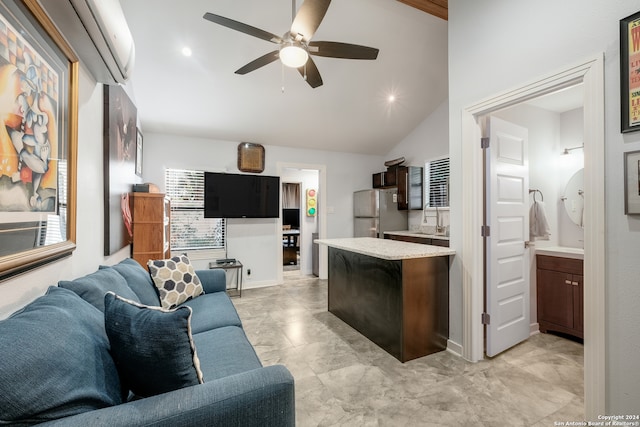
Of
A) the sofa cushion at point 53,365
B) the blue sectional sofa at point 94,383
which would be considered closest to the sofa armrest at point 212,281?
the blue sectional sofa at point 94,383

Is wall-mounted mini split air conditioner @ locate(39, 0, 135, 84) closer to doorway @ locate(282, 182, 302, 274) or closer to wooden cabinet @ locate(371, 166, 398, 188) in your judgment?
wooden cabinet @ locate(371, 166, 398, 188)

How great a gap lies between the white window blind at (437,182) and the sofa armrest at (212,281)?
12.1 feet

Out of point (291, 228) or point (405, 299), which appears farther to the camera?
point (291, 228)

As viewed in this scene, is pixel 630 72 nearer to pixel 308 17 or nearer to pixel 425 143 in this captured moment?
pixel 308 17

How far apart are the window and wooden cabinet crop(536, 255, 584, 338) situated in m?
4.36

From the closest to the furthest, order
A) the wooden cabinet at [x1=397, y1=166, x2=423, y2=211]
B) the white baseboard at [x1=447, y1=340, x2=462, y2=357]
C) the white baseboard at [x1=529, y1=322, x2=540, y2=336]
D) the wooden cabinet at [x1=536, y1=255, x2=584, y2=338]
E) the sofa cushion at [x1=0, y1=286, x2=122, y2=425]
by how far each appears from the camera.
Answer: the sofa cushion at [x1=0, y1=286, x2=122, y2=425] < the white baseboard at [x1=447, y1=340, x2=462, y2=357] < the wooden cabinet at [x1=536, y1=255, x2=584, y2=338] < the white baseboard at [x1=529, y1=322, x2=540, y2=336] < the wooden cabinet at [x1=397, y1=166, x2=423, y2=211]

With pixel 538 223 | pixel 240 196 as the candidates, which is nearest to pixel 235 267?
pixel 240 196

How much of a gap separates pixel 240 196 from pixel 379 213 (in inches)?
96.1

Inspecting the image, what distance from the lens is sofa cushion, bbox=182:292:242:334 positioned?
194 cm

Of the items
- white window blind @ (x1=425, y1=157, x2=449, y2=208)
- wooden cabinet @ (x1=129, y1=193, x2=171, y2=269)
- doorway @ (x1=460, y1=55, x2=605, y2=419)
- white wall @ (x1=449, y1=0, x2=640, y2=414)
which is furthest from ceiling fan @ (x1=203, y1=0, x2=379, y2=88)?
white window blind @ (x1=425, y1=157, x2=449, y2=208)

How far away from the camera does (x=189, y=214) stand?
448cm

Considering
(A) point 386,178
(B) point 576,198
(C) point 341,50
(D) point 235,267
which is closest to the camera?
(C) point 341,50

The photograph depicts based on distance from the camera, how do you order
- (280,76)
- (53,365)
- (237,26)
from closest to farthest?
1. (53,365)
2. (237,26)
3. (280,76)

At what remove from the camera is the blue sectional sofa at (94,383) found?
0.71 metres
